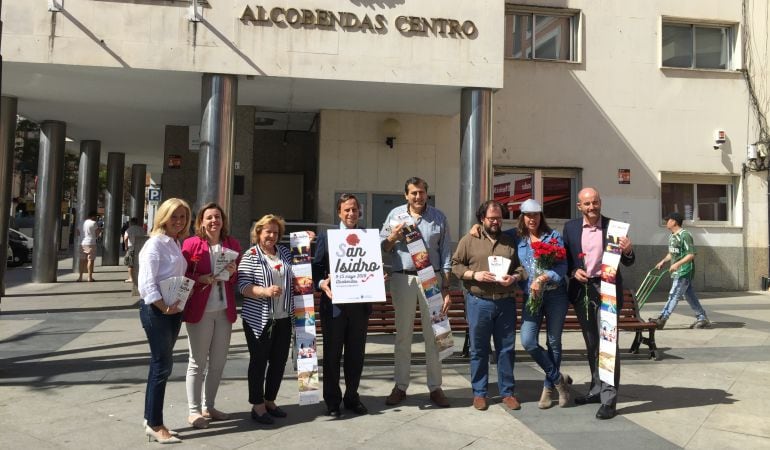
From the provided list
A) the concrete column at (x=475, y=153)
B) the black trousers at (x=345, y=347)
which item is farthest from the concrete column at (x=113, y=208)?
the black trousers at (x=345, y=347)

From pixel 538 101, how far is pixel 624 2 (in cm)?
339

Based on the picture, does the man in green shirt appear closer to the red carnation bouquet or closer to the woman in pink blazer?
the red carnation bouquet

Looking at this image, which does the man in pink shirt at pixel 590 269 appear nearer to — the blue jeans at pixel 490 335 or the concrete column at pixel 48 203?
the blue jeans at pixel 490 335

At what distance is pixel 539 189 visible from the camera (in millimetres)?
14117

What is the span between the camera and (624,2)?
14508mm

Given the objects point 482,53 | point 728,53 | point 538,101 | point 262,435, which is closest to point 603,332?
point 262,435

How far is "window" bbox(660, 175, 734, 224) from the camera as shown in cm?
1492

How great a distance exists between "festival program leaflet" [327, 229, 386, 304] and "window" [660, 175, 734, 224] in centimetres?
1212

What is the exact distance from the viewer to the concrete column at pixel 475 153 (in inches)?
419

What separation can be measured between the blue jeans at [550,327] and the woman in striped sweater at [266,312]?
2.08m

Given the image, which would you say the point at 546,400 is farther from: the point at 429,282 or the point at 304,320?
the point at 304,320

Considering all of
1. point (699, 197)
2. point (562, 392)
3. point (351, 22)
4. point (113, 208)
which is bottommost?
point (562, 392)

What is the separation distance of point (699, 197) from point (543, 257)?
40.4 ft

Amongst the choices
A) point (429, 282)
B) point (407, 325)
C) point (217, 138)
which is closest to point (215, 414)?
point (407, 325)
